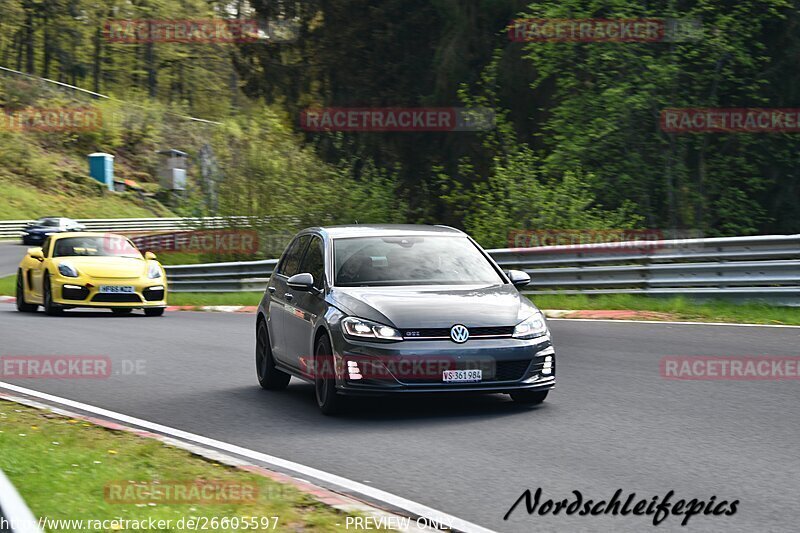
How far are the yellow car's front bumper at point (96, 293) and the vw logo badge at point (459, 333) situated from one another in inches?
520

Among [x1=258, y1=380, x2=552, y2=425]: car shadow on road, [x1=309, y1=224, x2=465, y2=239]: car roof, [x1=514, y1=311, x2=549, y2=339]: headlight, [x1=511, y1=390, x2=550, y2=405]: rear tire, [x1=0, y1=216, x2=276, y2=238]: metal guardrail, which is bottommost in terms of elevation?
[x1=0, y1=216, x2=276, y2=238]: metal guardrail

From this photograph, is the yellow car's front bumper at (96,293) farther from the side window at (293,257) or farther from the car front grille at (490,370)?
the car front grille at (490,370)

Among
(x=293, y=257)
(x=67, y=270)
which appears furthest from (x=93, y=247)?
(x=293, y=257)

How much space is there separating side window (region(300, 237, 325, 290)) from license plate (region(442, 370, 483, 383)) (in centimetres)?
153

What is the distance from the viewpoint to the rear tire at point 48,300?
21953mm

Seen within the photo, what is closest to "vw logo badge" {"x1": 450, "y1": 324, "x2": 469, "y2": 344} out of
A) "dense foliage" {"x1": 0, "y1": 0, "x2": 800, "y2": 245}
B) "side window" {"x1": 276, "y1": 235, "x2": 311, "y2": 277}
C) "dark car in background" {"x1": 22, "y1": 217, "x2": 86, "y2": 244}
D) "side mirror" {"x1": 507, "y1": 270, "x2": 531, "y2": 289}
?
"side mirror" {"x1": 507, "y1": 270, "x2": 531, "y2": 289}

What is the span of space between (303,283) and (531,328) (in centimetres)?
189

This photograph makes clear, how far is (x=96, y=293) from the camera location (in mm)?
21609

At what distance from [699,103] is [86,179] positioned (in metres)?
56.0

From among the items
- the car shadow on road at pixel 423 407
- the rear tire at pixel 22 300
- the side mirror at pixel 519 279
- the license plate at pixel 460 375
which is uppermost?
the side mirror at pixel 519 279

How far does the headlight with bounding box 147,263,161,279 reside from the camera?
72.4 ft

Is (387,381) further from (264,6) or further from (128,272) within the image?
(264,6)

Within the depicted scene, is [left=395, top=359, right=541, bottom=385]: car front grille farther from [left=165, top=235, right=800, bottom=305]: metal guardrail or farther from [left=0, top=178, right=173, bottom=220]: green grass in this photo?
[left=0, top=178, right=173, bottom=220]: green grass

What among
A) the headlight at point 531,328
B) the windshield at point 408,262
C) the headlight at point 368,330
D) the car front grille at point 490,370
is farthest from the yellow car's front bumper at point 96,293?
the car front grille at point 490,370
